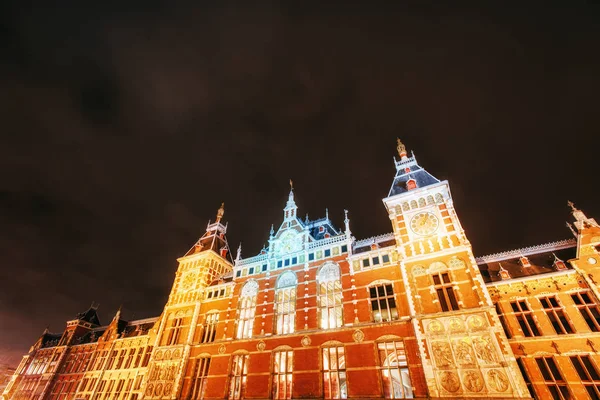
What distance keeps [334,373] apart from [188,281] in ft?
74.8

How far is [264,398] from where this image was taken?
24531mm

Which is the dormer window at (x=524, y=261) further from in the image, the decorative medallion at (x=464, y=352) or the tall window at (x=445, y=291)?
the decorative medallion at (x=464, y=352)

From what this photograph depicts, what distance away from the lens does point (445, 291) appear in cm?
2183

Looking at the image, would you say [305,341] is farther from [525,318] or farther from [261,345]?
[525,318]

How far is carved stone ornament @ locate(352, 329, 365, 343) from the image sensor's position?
2303cm

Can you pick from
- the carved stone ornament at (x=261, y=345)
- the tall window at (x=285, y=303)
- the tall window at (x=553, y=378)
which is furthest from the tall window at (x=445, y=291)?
the carved stone ornament at (x=261, y=345)

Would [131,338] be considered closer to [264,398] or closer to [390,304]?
[264,398]

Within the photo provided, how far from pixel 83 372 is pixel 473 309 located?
5701 centimetres

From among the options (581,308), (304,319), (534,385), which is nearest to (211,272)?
(304,319)

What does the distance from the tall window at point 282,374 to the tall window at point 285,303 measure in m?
2.04

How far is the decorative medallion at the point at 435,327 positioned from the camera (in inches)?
800

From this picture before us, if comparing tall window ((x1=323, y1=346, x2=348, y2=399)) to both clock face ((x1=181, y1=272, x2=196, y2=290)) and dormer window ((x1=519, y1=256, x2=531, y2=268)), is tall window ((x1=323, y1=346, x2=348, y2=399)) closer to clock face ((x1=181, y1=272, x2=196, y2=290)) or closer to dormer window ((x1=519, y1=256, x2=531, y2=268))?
dormer window ((x1=519, y1=256, x2=531, y2=268))

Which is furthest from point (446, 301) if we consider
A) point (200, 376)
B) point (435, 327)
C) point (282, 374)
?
point (200, 376)

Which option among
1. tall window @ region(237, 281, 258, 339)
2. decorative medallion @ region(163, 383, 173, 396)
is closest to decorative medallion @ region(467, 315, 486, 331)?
tall window @ region(237, 281, 258, 339)
